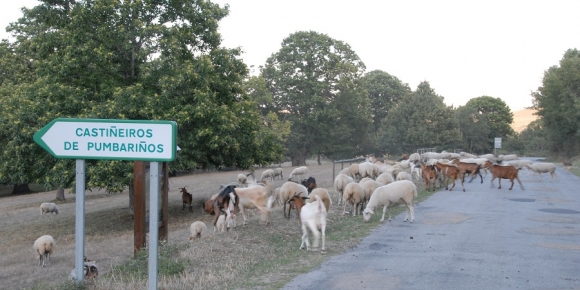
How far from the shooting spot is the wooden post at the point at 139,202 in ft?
31.2

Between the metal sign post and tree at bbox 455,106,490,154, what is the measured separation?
73751 millimetres

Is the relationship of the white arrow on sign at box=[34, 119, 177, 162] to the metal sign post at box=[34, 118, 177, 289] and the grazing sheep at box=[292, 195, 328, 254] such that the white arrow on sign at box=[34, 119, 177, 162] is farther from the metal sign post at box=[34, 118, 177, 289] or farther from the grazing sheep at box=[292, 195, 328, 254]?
the grazing sheep at box=[292, 195, 328, 254]

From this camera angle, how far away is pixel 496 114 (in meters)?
93.9

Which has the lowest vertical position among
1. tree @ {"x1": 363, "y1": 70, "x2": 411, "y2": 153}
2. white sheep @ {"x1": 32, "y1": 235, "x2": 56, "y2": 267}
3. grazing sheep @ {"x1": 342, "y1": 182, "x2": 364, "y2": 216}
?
white sheep @ {"x1": 32, "y1": 235, "x2": 56, "y2": 267}

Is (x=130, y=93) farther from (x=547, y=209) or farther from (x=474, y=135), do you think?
(x=474, y=135)

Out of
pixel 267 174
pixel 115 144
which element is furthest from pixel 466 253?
pixel 267 174

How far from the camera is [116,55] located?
1930cm

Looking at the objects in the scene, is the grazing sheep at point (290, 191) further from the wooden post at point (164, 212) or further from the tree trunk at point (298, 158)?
the tree trunk at point (298, 158)

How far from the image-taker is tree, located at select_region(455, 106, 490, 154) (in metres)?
76.7

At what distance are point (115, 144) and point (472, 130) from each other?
254 feet

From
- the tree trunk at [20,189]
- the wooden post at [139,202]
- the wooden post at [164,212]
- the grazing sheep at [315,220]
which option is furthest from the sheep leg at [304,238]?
the tree trunk at [20,189]

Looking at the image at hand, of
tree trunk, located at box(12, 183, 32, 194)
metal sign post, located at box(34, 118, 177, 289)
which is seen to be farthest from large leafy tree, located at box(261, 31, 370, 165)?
metal sign post, located at box(34, 118, 177, 289)

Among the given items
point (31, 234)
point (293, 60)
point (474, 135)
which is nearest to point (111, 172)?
point (31, 234)

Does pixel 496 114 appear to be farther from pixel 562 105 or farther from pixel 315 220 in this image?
pixel 315 220
